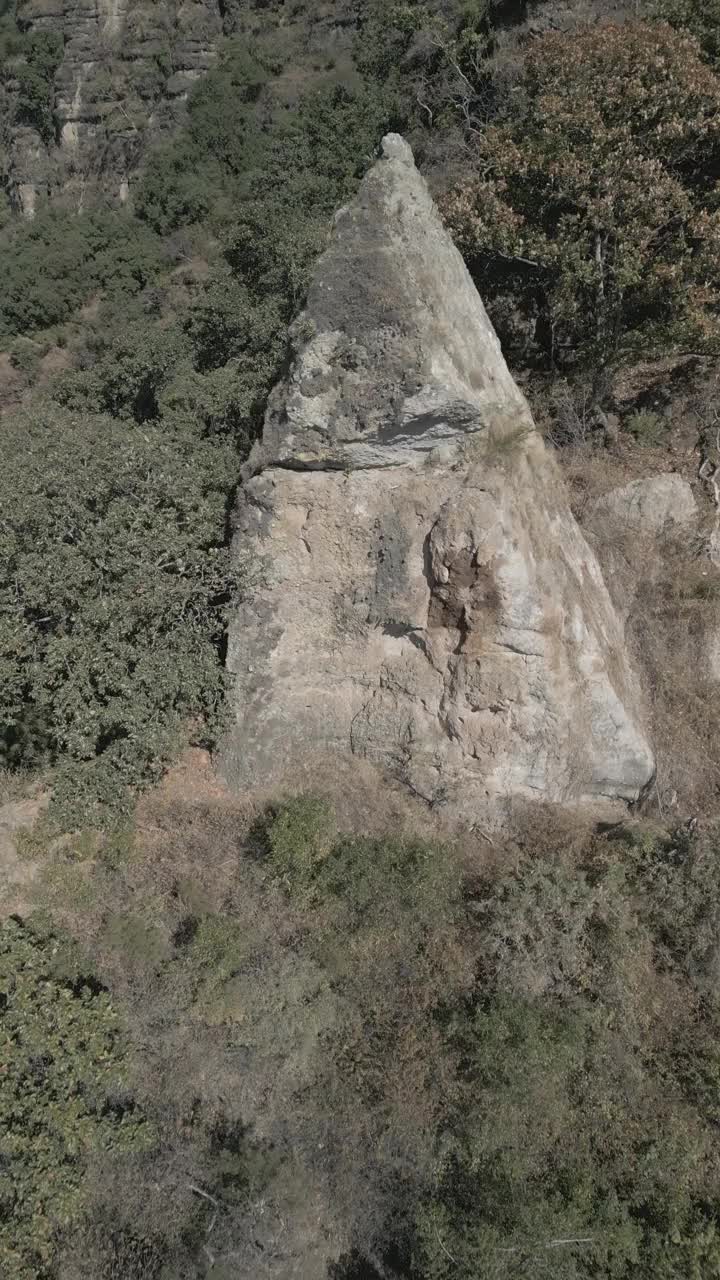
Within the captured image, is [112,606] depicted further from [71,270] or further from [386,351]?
[71,270]

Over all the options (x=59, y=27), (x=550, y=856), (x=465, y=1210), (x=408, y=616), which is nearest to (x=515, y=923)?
(x=550, y=856)

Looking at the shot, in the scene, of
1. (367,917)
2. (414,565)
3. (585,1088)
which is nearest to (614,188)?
(414,565)

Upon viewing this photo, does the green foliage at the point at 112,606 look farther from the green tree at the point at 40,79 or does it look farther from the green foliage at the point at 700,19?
the green tree at the point at 40,79

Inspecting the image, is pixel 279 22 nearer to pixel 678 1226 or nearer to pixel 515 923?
pixel 515 923

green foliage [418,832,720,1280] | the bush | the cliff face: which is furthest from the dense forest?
the cliff face

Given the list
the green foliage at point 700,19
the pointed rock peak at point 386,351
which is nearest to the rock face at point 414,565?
the pointed rock peak at point 386,351

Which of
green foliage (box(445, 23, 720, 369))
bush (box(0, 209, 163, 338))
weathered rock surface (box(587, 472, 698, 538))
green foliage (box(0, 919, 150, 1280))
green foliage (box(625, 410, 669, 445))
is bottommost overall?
green foliage (box(0, 919, 150, 1280))

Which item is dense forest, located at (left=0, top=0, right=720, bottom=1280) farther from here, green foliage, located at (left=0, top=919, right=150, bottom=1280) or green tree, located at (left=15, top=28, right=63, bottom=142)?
green tree, located at (left=15, top=28, right=63, bottom=142)
